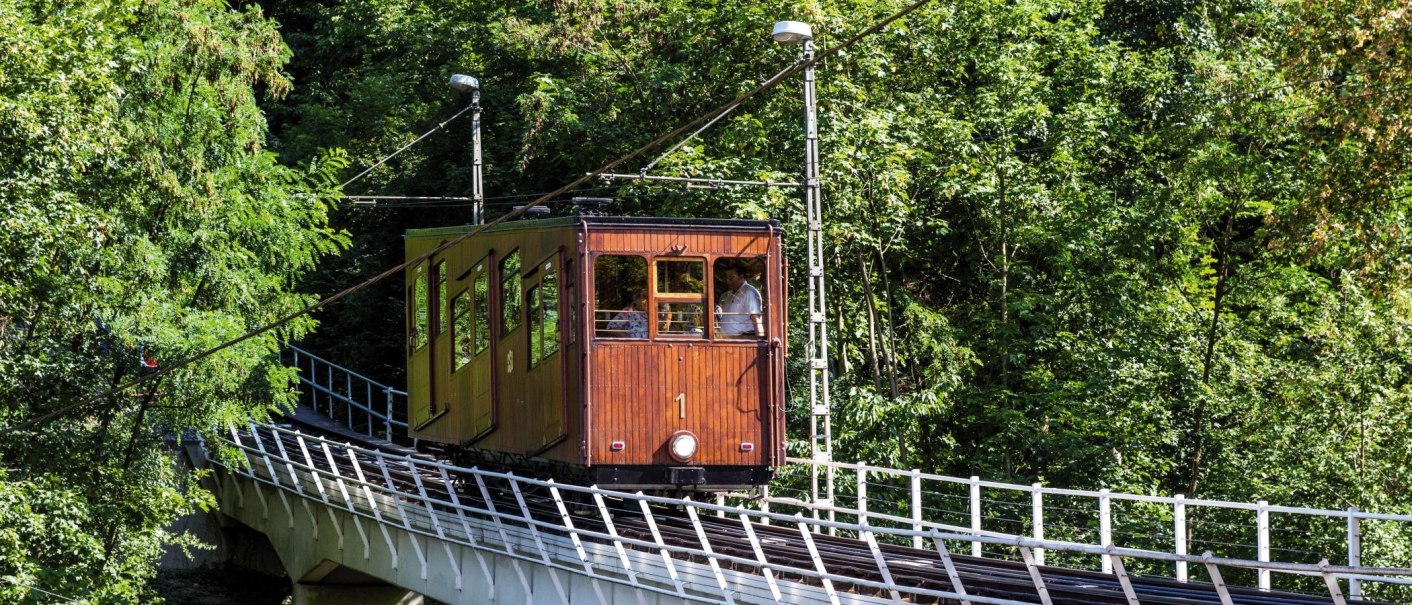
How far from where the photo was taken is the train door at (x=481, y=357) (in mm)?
19672

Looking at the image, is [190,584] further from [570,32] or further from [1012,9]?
[1012,9]

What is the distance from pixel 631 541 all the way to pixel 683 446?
102 inches

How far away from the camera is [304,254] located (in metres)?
23.2

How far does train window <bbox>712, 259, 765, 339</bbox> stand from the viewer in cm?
1769

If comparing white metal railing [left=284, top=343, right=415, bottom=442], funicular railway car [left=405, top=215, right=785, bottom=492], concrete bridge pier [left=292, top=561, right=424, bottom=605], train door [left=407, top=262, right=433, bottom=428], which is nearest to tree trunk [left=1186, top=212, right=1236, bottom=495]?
funicular railway car [left=405, top=215, right=785, bottom=492]

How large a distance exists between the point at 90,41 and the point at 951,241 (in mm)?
17666

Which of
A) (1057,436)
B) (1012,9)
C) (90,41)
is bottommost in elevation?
(1057,436)

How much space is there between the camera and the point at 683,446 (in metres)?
17.4

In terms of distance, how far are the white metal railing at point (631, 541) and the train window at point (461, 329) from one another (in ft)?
4.84

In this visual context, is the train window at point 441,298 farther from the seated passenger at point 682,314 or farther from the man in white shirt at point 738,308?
the man in white shirt at point 738,308

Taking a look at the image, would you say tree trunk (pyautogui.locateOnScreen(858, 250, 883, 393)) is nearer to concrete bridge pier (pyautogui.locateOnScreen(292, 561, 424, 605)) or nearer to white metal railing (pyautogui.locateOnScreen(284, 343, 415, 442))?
concrete bridge pier (pyautogui.locateOnScreen(292, 561, 424, 605))

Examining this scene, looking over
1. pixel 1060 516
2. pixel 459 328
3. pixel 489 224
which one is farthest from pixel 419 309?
pixel 1060 516

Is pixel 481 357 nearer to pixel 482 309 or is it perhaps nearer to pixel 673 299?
pixel 482 309

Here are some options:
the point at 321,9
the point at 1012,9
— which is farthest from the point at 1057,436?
the point at 321,9
